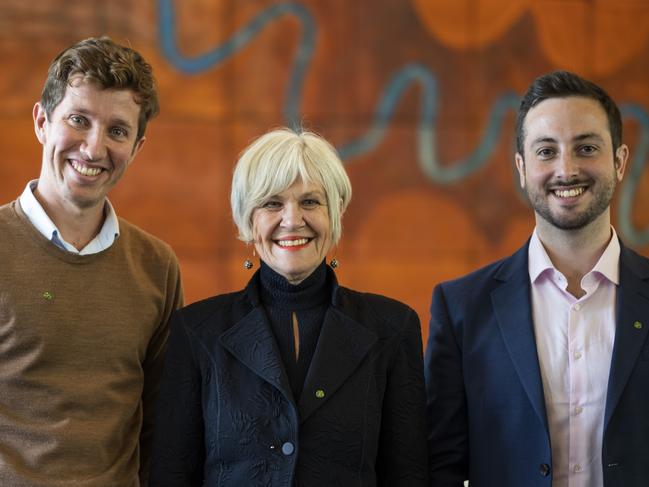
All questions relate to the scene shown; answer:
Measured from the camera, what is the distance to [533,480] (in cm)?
206

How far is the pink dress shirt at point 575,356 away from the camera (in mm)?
2051

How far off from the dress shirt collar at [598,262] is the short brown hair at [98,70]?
1.07 meters

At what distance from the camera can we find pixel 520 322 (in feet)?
7.08

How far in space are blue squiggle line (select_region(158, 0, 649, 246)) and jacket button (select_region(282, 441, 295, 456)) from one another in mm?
3460

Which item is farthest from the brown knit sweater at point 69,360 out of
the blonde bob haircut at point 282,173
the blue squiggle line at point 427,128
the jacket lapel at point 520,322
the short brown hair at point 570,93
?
the blue squiggle line at point 427,128

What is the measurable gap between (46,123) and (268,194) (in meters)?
0.65

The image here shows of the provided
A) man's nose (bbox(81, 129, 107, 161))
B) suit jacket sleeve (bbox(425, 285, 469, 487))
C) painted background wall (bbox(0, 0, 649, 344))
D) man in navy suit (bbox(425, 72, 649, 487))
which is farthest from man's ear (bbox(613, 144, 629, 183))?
painted background wall (bbox(0, 0, 649, 344))

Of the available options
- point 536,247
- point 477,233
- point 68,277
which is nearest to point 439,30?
point 477,233

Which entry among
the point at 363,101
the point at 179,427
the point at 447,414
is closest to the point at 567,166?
the point at 447,414

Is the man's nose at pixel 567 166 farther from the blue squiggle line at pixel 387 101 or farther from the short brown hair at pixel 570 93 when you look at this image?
the blue squiggle line at pixel 387 101

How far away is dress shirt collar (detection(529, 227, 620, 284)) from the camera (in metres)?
2.16

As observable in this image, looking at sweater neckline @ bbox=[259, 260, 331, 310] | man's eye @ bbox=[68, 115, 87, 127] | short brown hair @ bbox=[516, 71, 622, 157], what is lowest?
sweater neckline @ bbox=[259, 260, 331, 310]

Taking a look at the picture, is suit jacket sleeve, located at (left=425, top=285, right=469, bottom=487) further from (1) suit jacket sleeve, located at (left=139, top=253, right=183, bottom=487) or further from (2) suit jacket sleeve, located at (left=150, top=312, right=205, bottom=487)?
(1) suit jacket sleeve, located at (left=139, top=253, right=183, bottom=487)

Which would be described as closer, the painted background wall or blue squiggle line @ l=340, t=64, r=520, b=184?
the painted background wall
